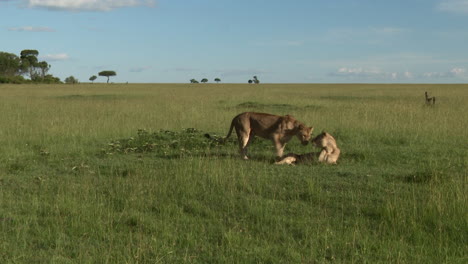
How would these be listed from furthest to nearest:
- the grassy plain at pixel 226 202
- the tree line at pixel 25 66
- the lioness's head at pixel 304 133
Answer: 1. the tree line at pixel 25 66
2. the lioness's head at pixel 304 133
3. the grassy plain at pixel 226 202

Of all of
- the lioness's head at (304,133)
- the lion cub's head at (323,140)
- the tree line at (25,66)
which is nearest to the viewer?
the lion cub's head at (323,140)

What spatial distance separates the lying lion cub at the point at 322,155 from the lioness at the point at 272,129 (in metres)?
Answer: 0.29

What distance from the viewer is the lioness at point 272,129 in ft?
29.3

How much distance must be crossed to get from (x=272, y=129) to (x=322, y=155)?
1069 millimetres

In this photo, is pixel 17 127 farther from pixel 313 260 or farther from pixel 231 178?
pixel 313 260

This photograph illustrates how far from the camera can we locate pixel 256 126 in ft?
29.9

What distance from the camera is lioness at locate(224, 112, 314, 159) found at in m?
8.92

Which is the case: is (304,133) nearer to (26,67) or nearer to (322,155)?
(322,155)

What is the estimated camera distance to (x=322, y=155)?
865 centimetres

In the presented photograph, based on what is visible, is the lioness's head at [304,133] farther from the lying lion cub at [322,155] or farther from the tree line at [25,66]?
the tree line at [25,66]

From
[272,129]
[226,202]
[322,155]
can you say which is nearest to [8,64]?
[272,129]

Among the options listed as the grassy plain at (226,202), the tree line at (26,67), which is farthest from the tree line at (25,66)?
the grassy plain at (226,202)

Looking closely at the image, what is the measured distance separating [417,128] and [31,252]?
11.5 m

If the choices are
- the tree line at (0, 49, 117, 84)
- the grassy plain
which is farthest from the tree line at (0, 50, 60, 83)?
the grassy plain
